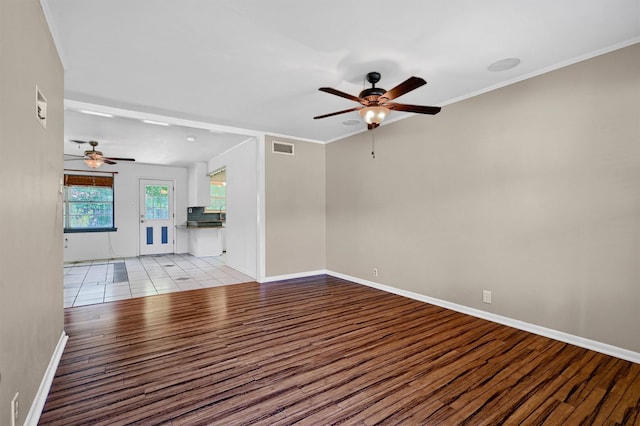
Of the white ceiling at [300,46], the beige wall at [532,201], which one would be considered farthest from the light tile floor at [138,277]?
the beige wall at [532,201]

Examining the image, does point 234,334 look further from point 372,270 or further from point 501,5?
point 501,5

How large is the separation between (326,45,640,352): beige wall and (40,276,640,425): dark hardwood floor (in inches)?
17.2

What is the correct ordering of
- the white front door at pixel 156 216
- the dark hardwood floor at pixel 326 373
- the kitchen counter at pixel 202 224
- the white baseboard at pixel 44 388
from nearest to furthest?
the white baseboard at pixel 44 388, the dark hardwood floor at pixel 326 373, the kitchen counter at pixel 202 224, the white front door at pixel 156 216

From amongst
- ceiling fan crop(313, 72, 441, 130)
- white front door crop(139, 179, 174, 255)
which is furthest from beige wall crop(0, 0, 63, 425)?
white front door crop(139, 179, 174, 255)

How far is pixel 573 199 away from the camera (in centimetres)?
282

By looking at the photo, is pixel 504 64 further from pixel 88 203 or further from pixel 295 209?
pixel 88 203

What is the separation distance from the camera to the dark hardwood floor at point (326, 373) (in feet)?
6.05

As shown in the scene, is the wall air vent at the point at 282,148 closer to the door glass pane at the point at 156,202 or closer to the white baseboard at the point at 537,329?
the white baseboard at the point at 537,329

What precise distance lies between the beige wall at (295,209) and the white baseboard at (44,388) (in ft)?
10.2

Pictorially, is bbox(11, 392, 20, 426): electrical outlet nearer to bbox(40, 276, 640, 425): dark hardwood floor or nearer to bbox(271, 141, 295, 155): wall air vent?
bbox(40, 276, 640, 425): dark hardwood floor

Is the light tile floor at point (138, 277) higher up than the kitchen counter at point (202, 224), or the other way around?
the kitchen counter at point (202, 224)

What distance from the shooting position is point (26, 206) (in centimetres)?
169

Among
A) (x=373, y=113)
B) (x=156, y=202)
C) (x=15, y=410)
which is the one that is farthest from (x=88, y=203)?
(x=373, y=113)

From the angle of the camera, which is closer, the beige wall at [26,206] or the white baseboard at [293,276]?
the beige wall at [26,206]
